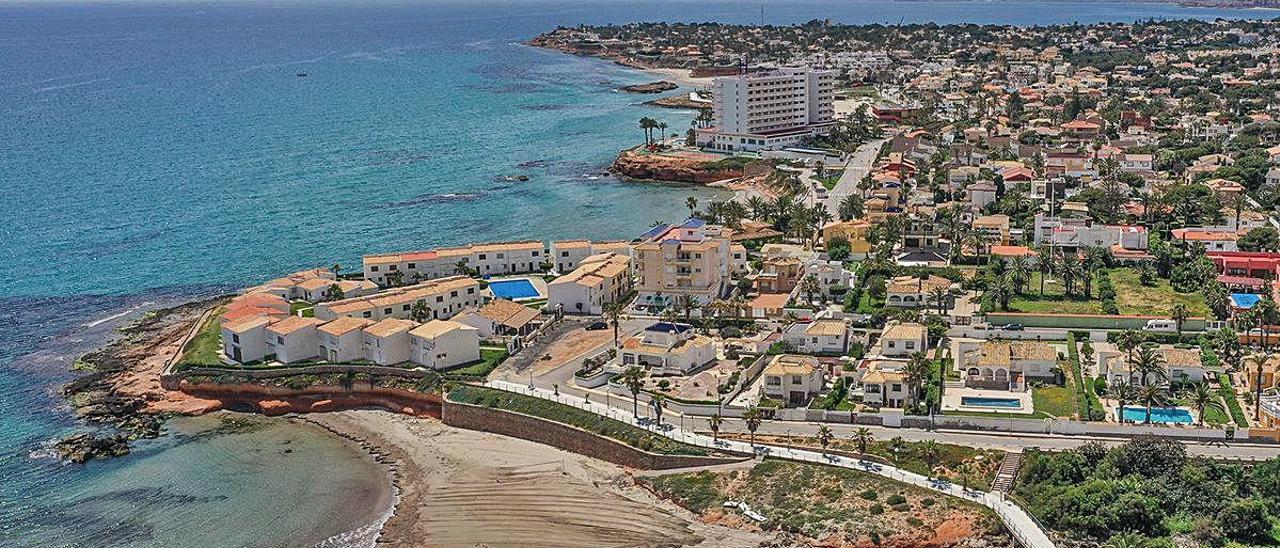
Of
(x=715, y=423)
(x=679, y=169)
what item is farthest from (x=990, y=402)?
(x=679, y=169)

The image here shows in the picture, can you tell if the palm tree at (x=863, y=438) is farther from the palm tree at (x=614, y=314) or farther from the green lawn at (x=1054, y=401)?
the palm tree at (x=614, y=314)

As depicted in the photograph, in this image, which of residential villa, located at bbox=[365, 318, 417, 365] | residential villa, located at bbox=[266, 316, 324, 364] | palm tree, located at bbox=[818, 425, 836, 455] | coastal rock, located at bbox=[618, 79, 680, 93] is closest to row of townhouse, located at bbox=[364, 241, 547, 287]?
residential villa, located at bbox=[266, 316, 324, 364]

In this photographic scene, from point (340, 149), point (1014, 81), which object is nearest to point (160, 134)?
point (340, 149)

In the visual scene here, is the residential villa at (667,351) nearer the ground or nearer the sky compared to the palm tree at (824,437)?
nearer the sky

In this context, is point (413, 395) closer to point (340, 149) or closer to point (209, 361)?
point (209, 361)

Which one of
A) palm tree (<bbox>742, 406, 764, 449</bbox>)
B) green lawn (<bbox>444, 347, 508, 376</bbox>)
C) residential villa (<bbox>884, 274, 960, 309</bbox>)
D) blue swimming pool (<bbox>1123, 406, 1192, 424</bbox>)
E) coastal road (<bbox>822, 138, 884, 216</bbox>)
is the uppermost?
coastal road (<bbox>822, 138, 884, 216</bbox>)

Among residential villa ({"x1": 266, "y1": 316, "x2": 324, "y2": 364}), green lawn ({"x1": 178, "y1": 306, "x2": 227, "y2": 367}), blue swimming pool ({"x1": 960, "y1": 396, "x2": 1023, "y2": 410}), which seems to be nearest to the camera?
blue swimming pool ({"x1": 960, "y1": 396, "x2": 1023, "y2": 410})

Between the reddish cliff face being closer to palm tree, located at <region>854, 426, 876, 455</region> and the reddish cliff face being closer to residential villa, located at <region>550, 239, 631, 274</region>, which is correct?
residential villa, located at <region>550, 239, 631, 274</region>

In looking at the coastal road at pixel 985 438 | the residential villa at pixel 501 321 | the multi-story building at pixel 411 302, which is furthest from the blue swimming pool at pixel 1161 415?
the multi-story building at pixel 411 302
